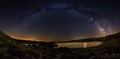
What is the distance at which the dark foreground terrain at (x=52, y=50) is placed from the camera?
317 inches

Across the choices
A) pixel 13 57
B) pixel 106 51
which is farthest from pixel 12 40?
pixel 106 51

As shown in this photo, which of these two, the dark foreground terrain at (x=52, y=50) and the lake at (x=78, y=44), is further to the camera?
the lake at (x=78, y=44)

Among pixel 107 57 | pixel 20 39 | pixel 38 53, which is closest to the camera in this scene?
pixel 107 57

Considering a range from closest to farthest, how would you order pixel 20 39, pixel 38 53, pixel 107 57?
pixel 107 57 → pixel 38 53 → pixel 20 39

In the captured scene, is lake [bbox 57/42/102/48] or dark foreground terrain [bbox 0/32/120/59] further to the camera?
lake [bbox 57/42/102/48]

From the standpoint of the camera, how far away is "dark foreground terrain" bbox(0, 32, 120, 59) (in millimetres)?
8055

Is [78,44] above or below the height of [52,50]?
above

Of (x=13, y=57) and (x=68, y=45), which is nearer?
(x=13, y=57)

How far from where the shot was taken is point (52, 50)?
8562mm

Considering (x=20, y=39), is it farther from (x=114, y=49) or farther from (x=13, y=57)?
(x=114, y=49)

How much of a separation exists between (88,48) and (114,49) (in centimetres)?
98

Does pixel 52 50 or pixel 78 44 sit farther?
pixel 78 44

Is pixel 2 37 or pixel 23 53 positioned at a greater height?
pixel 2 37

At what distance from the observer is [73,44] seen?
8922 millimetres
